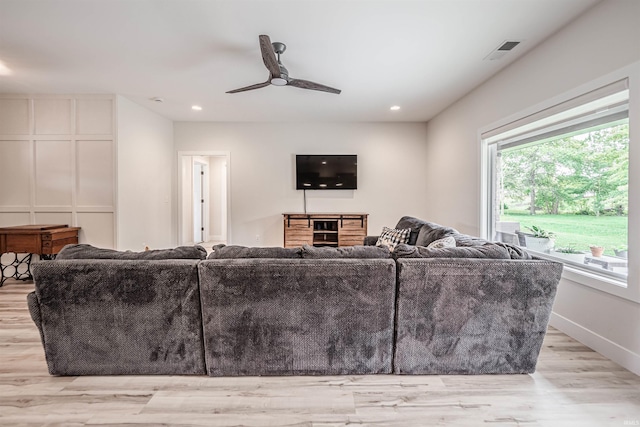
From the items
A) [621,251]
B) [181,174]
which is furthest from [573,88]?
[181,174]

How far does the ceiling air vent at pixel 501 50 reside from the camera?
8.95 ft

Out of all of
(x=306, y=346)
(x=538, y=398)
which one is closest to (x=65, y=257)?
(x=306, y=346)

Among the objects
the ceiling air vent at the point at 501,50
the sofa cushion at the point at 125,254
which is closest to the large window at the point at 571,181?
the ceiling air vent at the point at 501,50

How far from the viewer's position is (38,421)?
57.9 inches

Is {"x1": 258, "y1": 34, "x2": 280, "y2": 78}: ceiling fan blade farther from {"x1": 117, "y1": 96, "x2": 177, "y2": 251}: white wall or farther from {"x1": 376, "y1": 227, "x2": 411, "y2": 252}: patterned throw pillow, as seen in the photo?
{"x1": 117, "y1": 96, "x2": 177, "y2": 251}: white wall

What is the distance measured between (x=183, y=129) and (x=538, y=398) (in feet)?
20.5

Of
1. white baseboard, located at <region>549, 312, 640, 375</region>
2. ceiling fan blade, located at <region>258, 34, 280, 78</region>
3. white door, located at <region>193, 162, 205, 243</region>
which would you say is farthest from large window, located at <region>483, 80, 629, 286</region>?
white door, located at <region>193, 162, 205, 243</region>

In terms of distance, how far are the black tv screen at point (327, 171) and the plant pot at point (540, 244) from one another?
3075 mm

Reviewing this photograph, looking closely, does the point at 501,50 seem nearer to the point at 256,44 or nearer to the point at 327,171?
the point at 256,44

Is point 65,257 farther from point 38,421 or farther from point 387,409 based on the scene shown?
point 387,409

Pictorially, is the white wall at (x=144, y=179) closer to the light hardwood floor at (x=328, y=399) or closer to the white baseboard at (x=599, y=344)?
the light hardwood floor at (x=328, y=399)

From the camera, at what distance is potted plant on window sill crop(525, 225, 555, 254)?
2.97m

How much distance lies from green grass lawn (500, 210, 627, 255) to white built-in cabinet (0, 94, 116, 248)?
555 centimetres

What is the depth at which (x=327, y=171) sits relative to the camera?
18.5ft
